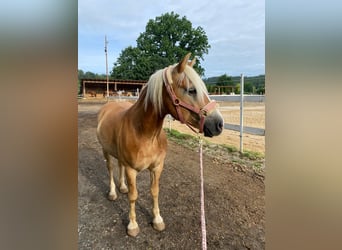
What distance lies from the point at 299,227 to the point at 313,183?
10cm

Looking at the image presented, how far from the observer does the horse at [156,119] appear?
717 mm

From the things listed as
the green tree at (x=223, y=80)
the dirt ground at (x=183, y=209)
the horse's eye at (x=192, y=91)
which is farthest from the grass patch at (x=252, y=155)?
the horse's eye at (x=192, y=91)

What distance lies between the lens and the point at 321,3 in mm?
378

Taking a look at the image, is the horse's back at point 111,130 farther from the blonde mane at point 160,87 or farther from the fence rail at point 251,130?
the fence rail at point 251,130

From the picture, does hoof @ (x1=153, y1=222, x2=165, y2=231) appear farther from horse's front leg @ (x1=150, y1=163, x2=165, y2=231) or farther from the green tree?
the green tree

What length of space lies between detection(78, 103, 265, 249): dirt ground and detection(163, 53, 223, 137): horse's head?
590mm

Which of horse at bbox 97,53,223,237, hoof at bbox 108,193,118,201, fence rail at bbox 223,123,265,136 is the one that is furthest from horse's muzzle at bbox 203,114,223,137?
fence rail at bbox 223,123,265,136

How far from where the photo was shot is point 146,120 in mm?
861

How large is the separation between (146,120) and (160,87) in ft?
0.56

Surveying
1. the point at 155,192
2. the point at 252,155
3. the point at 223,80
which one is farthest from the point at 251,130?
the point at 155,192

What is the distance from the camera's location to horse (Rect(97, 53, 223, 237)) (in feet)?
2.35

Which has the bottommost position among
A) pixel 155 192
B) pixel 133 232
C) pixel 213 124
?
pixel 133 232

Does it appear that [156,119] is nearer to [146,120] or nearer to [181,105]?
[146,120]

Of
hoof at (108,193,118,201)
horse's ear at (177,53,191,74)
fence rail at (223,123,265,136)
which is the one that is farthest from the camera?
fence rail at (223,123,265,136)
